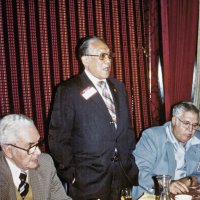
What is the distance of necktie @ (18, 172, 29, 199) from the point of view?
6.46 feet

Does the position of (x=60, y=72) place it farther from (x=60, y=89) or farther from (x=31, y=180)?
(x=31, y=180)

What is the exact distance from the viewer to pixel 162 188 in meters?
1.76

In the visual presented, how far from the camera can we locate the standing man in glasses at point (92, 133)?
247 centimetres

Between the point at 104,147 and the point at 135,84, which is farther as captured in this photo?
the point at 135,84

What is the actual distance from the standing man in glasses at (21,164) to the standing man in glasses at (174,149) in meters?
0.81

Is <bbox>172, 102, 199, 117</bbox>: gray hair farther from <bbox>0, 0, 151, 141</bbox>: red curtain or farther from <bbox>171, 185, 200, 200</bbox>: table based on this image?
<bbox>0, 0, 151, 141</bbox>: red curtain

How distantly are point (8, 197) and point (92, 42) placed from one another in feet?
4.49

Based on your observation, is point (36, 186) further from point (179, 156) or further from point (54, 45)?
point (54, 45)

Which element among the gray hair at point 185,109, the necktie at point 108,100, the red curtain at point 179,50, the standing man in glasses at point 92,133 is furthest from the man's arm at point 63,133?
the red curtain at point 179,50

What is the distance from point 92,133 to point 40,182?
2.02 feet

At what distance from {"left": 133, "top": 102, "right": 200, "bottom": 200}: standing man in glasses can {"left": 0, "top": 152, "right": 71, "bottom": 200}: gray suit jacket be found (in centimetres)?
70

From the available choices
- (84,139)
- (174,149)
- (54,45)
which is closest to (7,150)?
(84,139)

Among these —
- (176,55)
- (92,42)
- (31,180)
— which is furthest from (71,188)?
(176,55)

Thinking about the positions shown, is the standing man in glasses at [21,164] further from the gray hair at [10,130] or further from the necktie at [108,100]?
the necktie at [108,100]
